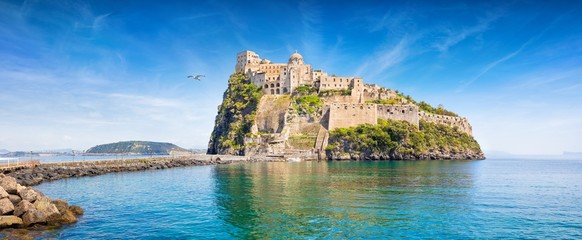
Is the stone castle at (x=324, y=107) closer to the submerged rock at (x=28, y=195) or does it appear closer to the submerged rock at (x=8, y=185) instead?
the submerged rock at (x=8, y=185)

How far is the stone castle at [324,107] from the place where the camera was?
87.5 m

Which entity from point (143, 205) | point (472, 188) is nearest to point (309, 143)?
point (472, 188)

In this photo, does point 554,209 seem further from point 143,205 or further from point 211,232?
point 143,205

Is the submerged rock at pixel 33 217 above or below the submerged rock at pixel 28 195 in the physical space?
below

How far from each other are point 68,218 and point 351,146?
226ft

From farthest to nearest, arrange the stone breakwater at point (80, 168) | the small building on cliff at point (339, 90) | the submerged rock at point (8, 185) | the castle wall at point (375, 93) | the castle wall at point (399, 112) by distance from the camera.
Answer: the castle wall at point (375, 93)
the castle wall at point (399, 112)
the small building on cliff at point (339, 90)
the stone breakwater at point (80, 168)
the submerged rock at point (8, 185)

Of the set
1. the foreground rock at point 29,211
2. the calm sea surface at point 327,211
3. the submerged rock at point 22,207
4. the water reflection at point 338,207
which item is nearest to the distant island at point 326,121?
the water reflection at point 338,207

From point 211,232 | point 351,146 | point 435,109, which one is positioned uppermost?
point 435,109

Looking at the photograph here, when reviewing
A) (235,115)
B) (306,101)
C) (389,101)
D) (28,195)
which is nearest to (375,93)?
(389,101)

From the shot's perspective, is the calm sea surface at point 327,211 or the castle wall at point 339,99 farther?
the castle wall at point 339,99

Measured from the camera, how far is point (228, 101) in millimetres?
106812

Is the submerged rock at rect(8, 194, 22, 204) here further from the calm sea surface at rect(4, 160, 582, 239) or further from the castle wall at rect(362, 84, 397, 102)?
the castle wall at rect(362, 84, 397, 102)

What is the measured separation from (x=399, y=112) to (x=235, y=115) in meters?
42.7

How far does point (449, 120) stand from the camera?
10169cm
